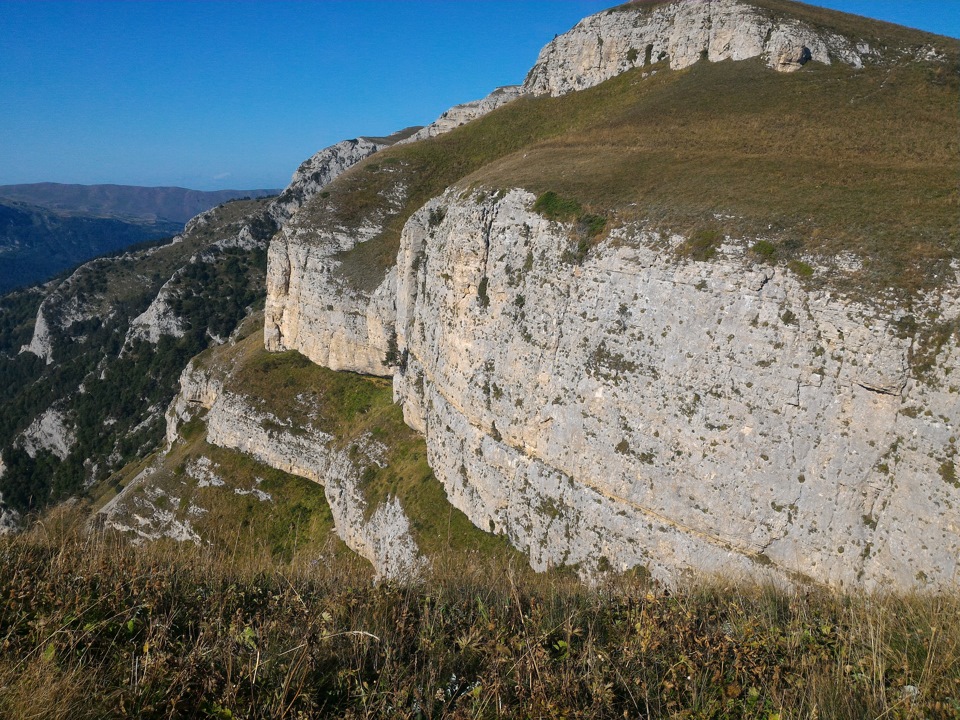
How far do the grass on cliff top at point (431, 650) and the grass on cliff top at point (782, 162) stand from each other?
550 inches

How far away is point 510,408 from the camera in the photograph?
25.1m

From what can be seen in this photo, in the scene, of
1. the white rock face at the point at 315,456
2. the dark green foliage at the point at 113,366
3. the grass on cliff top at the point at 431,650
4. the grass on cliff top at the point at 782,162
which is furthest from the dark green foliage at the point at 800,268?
the dark green foliage at the point at 113,366

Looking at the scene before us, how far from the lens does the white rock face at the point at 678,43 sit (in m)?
33.8

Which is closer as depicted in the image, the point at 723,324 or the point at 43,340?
the point at 723,324

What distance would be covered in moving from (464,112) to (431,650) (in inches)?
2818

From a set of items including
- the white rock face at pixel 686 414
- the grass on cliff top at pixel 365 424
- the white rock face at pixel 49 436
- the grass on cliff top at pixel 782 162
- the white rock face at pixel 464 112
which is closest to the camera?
the white rock face at pixel 686 414

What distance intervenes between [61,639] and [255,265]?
109202 mm

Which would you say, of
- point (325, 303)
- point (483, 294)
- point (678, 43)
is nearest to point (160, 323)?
point (325, 303)

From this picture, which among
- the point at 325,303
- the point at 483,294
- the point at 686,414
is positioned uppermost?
the point at 483,294

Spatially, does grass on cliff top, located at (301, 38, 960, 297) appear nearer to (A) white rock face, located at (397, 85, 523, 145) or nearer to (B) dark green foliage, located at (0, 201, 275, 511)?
(A) white rock face, located at (397, 85, 523, 145)

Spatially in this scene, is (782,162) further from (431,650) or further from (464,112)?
(464,112)

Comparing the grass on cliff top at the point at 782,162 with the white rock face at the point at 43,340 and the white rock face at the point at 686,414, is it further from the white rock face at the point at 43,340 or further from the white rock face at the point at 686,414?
the white rock face at the point at 43,340

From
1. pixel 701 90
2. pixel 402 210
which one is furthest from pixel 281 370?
pixel 701 90

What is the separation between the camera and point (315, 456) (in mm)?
39906
